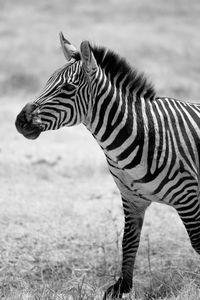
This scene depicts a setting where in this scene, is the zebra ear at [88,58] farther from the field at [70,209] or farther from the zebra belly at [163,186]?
the field at [70,209]

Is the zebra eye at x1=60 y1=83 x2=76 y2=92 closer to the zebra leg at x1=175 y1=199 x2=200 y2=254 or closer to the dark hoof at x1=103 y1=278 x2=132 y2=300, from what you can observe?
the zebra leg at x1=175 y1=199 x2=200 y2=254

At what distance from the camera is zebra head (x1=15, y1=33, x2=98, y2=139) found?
5.82m

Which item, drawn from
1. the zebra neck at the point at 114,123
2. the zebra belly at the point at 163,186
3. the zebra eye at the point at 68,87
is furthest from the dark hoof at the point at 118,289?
the zebra eye at the point at 68,87

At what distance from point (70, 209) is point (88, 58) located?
4.13 metres

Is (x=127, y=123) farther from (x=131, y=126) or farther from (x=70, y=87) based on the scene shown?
(x=70, y=87)

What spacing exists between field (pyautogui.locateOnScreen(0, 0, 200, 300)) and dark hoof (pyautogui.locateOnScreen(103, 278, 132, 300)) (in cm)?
9

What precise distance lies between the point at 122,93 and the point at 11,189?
4512mm

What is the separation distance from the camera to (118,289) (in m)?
6.67

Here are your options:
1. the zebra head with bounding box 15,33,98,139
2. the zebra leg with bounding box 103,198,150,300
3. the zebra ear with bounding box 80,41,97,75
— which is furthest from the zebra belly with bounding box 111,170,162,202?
the zebra ear with bounding box 80,41,97,75

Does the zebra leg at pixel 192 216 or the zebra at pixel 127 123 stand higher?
the zebra at pixel 127 123

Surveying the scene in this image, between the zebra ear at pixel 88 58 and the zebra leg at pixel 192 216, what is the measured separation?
1474 millimetres

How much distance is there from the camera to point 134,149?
241 inches

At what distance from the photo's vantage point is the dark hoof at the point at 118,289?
6.61 meters

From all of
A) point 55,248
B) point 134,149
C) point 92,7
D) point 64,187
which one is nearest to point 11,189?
point 64,187
